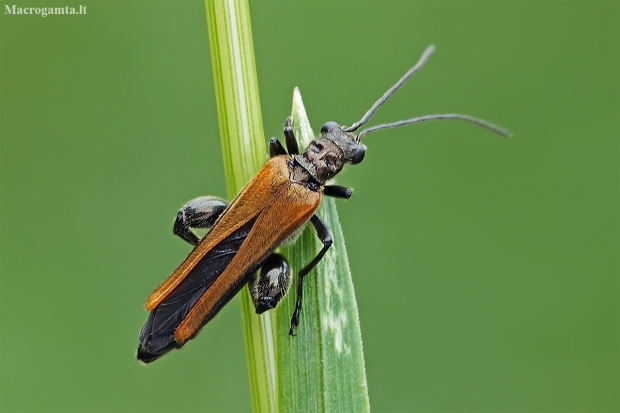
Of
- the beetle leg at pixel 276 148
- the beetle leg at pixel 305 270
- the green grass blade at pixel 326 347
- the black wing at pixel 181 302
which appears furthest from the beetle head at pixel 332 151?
the green grass blade at pixel 326 347

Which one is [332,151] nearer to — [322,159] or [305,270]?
[322,159]

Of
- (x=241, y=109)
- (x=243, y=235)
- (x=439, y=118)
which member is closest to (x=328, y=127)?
(x=439, y=118)

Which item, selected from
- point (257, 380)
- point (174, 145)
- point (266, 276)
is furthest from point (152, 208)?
point (257, 380)

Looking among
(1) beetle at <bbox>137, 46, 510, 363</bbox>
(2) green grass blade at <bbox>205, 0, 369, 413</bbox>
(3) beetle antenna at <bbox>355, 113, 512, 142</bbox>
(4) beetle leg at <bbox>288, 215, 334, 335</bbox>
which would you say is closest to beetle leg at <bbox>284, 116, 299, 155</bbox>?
(1) beetle at <bbox>137, 46, 510, 363</bbox>

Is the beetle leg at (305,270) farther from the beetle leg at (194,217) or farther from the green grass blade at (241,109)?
the beetle leg at (194,217)

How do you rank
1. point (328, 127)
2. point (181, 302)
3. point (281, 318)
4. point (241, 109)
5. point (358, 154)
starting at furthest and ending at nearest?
point (328, 127), point (358, 154), point (181, 302), point (281, 318), point (241, 109)

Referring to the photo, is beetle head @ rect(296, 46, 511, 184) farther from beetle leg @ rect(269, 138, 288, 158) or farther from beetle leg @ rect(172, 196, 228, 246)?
beetle leg @ rect(172, 196, 228, 246)
